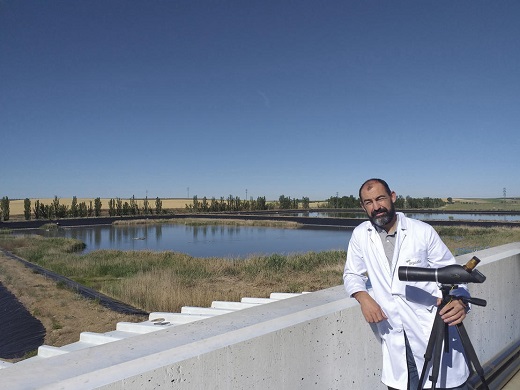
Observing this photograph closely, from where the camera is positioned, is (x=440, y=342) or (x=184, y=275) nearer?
(x=440, y=342)

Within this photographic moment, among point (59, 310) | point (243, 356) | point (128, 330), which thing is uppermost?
point (243, 356)

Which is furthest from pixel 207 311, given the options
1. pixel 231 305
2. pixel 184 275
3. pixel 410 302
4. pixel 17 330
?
pixel 184 275

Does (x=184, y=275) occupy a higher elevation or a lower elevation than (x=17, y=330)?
higher

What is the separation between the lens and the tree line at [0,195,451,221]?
68094 millimetres

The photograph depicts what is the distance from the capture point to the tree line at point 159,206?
223ft

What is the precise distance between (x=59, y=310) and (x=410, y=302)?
35.3ft

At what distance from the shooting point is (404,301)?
2.43m

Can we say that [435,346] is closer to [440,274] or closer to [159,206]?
[440,274]

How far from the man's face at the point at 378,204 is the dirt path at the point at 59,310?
8032mm

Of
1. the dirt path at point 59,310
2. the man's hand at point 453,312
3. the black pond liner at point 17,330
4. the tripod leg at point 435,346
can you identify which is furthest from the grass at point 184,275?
the man's hand at point 453,312

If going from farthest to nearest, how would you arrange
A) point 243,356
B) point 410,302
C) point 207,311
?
point 207,311, point 410,302, point 243,356

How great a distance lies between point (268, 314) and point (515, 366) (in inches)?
114

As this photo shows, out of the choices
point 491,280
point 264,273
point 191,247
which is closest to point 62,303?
point 264,273

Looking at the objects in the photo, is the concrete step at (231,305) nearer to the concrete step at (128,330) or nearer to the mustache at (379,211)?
the concrete step at (128,330)
